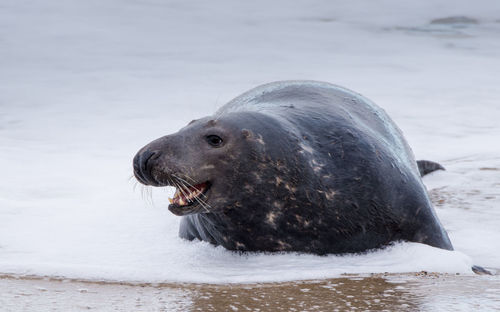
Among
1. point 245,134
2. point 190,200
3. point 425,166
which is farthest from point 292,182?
point 425,166

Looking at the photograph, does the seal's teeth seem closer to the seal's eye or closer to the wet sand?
the seal's eye

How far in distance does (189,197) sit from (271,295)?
671 mm

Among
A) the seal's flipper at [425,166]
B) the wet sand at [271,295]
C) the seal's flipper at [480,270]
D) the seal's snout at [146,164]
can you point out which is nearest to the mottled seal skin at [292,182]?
the seal's snout at [146,164]

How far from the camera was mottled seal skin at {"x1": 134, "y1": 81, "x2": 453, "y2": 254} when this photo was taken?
3.45 meters

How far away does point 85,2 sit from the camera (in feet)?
51.7

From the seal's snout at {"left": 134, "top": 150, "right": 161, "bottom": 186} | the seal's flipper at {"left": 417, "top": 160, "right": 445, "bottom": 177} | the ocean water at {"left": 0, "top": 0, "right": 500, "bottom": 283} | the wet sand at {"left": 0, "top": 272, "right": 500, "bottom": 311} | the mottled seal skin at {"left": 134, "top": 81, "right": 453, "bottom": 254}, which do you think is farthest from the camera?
the seal's flipper at {"left": 417, "top": 160, "right": 445, "bottom": 177}

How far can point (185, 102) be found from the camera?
9.70 m

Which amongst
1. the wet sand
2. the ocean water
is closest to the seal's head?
the ocean water

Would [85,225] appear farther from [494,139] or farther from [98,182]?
[494,139]

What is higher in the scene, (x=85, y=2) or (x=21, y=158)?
(x=85, y=2)

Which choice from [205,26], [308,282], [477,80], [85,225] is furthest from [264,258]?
[205,26]

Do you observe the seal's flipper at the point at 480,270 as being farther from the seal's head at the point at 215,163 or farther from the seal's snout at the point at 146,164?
the seal's snout at the point at 146,164

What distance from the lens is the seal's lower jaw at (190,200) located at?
339cm

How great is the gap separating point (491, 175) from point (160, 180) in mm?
2967
